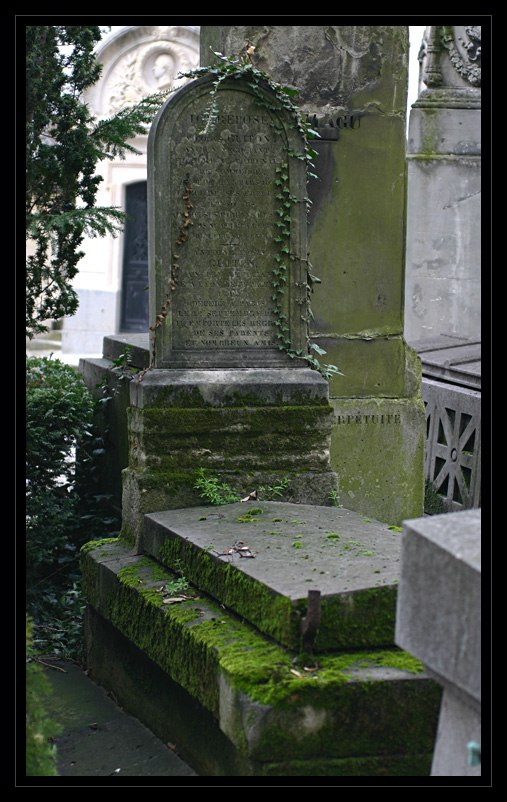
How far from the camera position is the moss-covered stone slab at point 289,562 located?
2783mm

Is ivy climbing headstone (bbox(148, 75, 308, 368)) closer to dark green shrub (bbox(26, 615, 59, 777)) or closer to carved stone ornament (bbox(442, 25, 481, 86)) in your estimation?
dark green shrub (bbox(26, 615, 59, 777))

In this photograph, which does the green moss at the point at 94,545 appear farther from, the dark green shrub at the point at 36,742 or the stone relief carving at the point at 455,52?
the stone relief carving at the point at 455,52

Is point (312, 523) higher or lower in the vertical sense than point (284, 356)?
lower

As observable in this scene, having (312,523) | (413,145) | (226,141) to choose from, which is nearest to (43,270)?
(226,141)

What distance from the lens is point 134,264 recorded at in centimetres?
1551

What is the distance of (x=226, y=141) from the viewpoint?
4.26 meters

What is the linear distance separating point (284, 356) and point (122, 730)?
185cm

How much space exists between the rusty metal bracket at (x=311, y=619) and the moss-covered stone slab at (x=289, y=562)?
0.11 ft

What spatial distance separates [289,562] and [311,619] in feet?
1.55

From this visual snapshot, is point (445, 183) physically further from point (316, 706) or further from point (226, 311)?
point (316, 706)

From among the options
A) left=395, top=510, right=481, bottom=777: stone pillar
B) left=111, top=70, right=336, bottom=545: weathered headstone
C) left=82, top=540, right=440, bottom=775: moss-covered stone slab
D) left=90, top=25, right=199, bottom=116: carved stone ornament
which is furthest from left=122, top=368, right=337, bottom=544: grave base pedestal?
left=90, top=25, right=199, bottom=116: carved stone ornament

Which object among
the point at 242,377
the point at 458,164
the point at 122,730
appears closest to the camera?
the point at 122,730

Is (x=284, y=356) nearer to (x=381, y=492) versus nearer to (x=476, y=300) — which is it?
(x=381, y=492)

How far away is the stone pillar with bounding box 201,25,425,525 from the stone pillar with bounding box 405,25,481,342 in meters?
3.53
